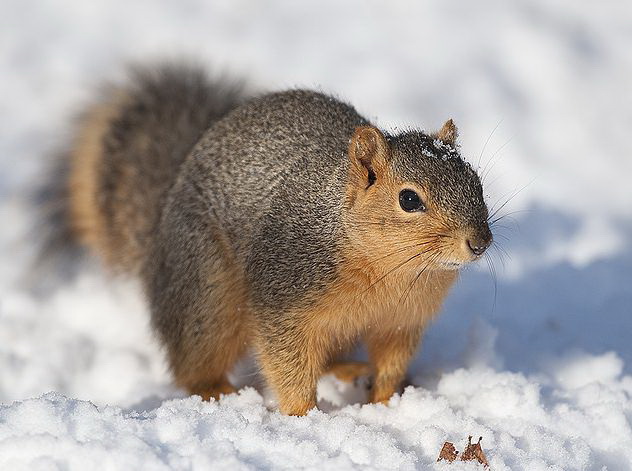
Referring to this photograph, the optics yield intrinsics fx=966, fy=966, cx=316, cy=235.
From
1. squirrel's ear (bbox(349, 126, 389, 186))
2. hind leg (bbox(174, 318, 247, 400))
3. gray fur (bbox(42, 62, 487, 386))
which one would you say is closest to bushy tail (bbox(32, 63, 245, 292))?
gray fur (bbox(42, 62, 487, 386))

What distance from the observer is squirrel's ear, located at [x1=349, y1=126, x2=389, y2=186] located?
3238mm

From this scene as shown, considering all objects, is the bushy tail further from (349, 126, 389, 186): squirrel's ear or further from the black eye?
the black eye

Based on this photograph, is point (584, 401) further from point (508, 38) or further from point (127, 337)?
point (508, 38)

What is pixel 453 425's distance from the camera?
10.9ft

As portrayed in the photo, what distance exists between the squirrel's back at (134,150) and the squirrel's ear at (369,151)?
1235mm

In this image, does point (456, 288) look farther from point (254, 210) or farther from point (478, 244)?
point (478, 244)

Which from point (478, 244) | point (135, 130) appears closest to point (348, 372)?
point (478, 244)

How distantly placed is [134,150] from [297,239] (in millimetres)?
1483

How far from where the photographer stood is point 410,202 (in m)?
3.13

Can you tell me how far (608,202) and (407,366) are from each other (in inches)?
85.5

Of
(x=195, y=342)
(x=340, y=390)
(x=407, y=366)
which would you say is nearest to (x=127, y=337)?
(x=195, y=342)

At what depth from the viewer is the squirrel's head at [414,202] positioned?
305 centimetres

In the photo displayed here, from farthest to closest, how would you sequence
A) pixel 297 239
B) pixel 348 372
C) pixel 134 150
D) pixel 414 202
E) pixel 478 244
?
pixel 134 150 < pixel 348 372 < pixel 297 239 < pixel 414 202 < pixel 478 244

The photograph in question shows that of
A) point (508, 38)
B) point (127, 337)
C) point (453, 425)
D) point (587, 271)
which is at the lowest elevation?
point (453, 425)
